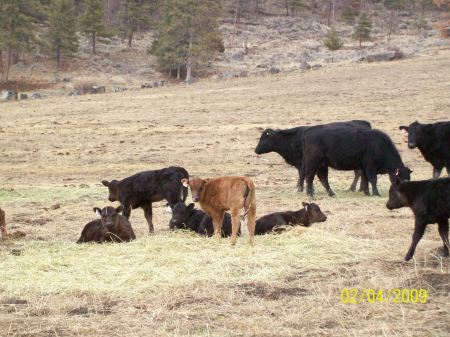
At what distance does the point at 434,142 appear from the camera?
53.5ft

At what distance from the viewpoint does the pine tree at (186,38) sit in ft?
200

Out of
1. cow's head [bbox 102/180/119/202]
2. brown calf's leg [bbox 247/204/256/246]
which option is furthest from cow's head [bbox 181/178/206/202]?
cow's head [bbox 102/180/119/202]

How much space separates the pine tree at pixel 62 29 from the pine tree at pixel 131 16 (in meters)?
9.65

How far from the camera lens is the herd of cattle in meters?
9.08

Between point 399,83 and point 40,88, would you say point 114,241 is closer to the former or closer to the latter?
point 399,83

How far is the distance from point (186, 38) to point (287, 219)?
5157 cm

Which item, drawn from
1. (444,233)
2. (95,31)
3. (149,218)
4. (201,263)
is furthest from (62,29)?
(444,233)

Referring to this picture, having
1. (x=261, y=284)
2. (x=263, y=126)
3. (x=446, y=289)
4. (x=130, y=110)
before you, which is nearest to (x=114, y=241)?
(x=261, y=284)

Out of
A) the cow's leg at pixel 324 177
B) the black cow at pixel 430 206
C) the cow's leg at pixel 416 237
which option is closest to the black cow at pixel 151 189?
the cow's leg at pixel 324 177

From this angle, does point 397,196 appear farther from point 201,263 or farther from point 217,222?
point 201,263

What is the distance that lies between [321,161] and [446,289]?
31.8 ft

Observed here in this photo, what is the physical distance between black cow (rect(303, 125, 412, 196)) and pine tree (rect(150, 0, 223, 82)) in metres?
A: 44.0
